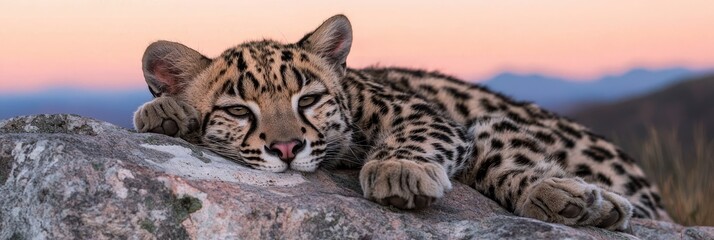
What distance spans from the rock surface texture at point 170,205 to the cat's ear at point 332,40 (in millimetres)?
1367

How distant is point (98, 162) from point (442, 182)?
1644mm

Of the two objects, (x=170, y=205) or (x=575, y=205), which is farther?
(x=575, y=205)

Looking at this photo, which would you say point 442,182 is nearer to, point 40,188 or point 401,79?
point 40,188

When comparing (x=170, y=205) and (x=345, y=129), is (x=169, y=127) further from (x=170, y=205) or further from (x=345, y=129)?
(x=170, y=205)

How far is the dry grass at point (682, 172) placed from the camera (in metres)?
8.78

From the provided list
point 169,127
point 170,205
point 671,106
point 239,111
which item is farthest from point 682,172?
point 671,106

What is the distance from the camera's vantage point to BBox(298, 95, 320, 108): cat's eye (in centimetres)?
536

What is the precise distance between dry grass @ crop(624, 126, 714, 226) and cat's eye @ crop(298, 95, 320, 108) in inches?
182

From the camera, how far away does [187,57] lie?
225 inches

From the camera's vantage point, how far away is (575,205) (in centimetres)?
492

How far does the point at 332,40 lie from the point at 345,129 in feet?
2.12

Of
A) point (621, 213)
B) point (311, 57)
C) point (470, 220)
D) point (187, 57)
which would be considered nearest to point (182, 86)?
point (187, 57)

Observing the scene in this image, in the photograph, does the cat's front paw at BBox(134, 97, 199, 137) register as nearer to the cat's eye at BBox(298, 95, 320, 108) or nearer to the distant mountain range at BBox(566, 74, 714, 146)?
the cat's eye at BBox(298, 95, 320, 108)

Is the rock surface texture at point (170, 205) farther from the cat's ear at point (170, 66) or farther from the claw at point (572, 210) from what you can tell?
the cat's ear at point (170, 66)
